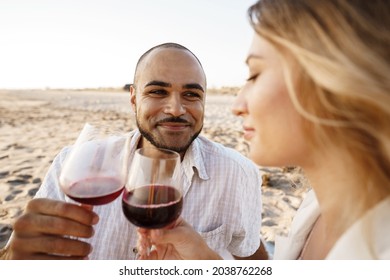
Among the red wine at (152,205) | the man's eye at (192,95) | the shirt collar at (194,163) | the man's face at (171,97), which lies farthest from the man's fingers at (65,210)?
the man's eye at (192,95)

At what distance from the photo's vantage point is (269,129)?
1.14m

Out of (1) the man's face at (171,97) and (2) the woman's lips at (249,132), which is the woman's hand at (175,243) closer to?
(2) the woman's lips at (249,132)

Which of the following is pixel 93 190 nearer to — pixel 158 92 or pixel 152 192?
pixel 152 192

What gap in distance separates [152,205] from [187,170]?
0.91m

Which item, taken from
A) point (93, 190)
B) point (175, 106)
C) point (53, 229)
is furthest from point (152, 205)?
point (175, 106)

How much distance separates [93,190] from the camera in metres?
1.15

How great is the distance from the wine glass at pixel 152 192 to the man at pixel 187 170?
2.62 ft

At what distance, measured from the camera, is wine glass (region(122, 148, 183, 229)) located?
3.74 feet

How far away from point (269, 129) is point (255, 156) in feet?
0.52

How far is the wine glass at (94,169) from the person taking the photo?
115 centimetres
